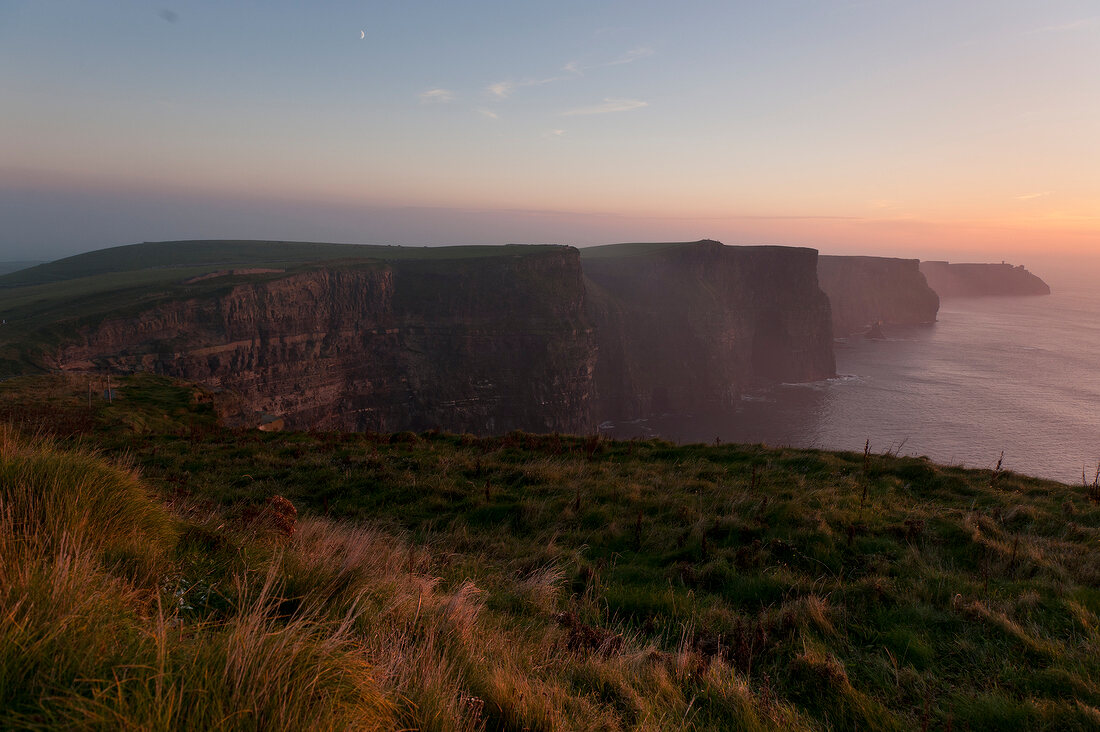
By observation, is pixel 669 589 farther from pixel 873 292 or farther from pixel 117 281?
pixel 873 292

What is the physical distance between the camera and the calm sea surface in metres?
54.3

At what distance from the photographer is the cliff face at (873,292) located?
155 m

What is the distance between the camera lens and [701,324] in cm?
9169

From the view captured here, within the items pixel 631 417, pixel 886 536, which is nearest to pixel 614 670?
pixel 886 536

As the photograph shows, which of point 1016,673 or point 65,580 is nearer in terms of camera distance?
point 65,580

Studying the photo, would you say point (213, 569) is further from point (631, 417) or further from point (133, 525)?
point (631, 417)

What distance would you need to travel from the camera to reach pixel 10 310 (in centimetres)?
4853

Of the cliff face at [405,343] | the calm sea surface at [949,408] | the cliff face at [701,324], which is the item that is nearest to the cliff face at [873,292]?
the calm sea surface at [949,408]

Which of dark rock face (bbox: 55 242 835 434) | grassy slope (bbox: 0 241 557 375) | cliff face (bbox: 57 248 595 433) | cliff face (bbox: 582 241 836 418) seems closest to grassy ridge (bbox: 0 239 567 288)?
grassy slope (bbox: 0 241 557 375)

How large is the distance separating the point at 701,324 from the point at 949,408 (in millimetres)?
37850

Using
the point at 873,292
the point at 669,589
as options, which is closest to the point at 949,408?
the point at 669,589

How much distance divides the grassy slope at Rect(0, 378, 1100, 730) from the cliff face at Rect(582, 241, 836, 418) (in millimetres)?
75139

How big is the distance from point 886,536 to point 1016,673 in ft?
10.7

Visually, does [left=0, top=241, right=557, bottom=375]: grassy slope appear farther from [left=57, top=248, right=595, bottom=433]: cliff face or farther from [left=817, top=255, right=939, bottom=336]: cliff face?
[left=817, top=255, right=939, bottom=336]: cliff face
